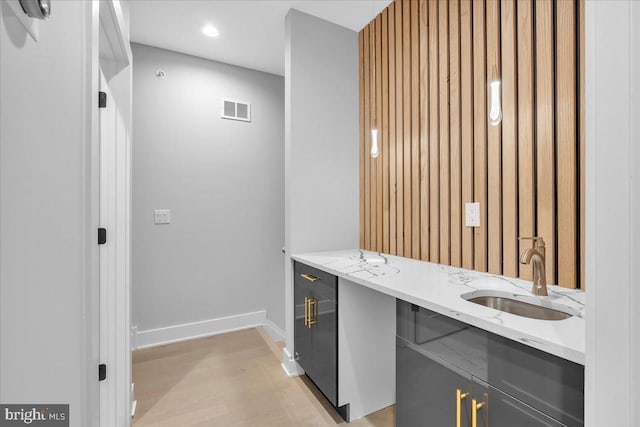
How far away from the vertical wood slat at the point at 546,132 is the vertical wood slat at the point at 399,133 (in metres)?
0.87

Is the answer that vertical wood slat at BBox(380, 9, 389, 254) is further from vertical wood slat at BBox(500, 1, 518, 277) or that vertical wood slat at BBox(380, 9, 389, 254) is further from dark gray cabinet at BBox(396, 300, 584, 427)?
dark gray cabinet at BBox(396, 300, 584, 427)

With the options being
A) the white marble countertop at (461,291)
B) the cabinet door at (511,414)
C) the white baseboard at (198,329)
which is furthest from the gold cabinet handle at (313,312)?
the white baseboard at (198,329)

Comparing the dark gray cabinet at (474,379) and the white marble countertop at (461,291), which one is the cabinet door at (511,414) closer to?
the dark gray cabinet at (474,379)

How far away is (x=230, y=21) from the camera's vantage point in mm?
2422

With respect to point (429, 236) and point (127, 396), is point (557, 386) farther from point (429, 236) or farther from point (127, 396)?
point (127, 396)

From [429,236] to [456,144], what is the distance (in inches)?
22.9

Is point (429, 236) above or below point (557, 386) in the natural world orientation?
above

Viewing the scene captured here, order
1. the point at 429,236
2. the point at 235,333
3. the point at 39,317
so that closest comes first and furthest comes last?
the point at 39,317, the point at 429,236, the point at 235,333

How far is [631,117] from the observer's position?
54 centimetres

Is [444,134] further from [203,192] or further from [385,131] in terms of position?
[203,192]

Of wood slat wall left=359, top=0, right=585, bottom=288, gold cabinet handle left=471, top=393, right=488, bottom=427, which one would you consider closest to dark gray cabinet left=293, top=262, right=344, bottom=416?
wood slat wall left=359, top=0, right=585, bottom=288

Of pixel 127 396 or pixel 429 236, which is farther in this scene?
pixel 429 236

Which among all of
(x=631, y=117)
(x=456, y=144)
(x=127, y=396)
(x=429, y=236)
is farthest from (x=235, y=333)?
(x=631, y=117)

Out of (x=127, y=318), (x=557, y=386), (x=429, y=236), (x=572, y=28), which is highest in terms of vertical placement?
(x=572, y=28)
